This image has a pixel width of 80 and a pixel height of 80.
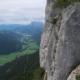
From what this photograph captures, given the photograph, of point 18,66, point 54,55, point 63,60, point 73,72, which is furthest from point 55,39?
point 18,66

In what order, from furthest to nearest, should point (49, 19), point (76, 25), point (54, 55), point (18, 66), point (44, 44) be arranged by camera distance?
1. point (18, 66)
2. point (44, 44)
3. point (49, 19)
4. point (54, 55)
5. point (76, 25)

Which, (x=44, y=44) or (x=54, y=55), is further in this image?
(x=44, y=44)

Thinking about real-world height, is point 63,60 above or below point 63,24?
below

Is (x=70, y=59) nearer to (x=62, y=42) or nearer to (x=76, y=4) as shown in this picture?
(x=62, y=42)

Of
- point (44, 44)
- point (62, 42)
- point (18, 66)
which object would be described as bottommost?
point (18, 66)

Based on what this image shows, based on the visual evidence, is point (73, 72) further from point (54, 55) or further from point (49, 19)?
point (49, 19)

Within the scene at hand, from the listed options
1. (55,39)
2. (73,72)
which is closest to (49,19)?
(55,39)

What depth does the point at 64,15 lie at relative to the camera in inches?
1155

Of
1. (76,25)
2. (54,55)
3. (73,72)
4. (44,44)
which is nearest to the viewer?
(73,72)

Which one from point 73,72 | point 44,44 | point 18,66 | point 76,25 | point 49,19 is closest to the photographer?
point 73,72

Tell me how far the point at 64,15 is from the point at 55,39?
10.4ft

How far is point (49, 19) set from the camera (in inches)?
1352

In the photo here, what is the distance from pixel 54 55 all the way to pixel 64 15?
3.98 m

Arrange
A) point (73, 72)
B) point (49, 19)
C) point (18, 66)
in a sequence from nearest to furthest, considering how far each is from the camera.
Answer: point (73, 72) → point (49, 19) → point (18, 66)
